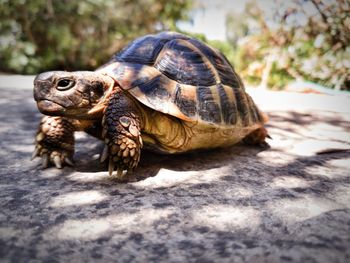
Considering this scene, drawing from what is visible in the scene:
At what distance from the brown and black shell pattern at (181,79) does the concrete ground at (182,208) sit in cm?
38

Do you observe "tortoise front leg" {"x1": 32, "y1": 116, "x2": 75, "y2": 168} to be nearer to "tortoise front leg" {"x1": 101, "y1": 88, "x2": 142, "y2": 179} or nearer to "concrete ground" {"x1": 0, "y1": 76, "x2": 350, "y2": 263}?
"concrete ground" {"x1": 0, "y1": 76, "x2": 350, "y2": 263}

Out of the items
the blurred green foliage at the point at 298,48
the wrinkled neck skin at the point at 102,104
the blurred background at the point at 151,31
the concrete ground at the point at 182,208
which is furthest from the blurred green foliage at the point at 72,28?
the wrinkled neck skin at the point at 102,104

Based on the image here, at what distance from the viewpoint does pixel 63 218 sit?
1334 millimetres

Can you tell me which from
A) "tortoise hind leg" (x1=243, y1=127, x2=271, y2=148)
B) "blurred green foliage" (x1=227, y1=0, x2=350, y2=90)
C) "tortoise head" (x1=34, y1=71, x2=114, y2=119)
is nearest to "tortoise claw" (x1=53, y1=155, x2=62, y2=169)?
"tortoise head" (x1=34, y1=71, x2=114, y2=119)

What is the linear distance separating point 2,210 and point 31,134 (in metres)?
1.55

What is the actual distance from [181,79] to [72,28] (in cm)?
1000

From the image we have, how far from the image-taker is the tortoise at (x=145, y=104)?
5.78ft

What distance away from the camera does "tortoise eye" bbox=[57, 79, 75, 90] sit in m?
1.76

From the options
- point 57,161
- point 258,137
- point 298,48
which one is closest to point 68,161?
point 57,161

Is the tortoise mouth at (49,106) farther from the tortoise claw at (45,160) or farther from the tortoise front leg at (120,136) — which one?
the tortoise claw at (45,160)

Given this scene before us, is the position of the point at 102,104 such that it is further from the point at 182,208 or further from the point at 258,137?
the point at 258,137

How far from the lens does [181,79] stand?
211cm

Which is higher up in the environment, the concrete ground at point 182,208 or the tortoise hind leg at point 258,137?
the tortoise hind leg at point 258,137

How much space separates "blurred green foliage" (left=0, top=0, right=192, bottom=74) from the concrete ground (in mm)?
8276
